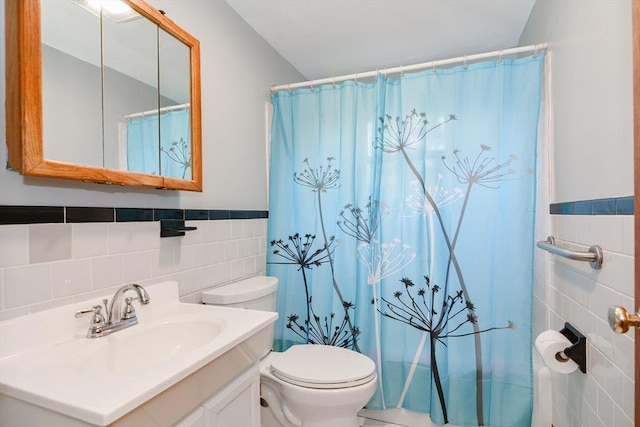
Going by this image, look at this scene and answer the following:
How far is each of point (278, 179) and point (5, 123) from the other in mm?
1333

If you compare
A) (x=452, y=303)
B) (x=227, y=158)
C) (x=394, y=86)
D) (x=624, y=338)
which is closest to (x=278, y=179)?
(x=227, y=158)

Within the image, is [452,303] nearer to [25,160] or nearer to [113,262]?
[113,262]

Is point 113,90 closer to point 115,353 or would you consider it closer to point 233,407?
point 115,353

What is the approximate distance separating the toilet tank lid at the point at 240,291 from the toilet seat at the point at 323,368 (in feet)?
1.13

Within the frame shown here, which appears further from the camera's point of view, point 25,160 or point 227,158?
point 227,158

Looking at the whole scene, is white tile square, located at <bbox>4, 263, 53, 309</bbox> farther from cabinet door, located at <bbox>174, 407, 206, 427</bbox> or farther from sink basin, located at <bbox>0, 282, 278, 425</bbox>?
cabinet door, located at <bbox>174, 407, 206, 427</bbox>

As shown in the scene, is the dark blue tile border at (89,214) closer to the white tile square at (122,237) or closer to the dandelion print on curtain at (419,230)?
the white tile square at (122,237)

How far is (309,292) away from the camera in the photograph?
199cm

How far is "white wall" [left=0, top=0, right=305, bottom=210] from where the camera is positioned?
3.66 ft

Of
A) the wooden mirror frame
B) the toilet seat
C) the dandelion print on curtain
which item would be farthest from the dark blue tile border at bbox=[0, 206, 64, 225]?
the dandelion print on curtain

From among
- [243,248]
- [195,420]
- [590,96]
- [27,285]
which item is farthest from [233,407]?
[590,96]

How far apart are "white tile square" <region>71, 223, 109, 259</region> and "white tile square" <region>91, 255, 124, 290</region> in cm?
3

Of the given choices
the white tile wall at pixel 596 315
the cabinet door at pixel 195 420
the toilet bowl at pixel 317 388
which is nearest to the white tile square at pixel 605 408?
the white tile wall at pixel 596 315

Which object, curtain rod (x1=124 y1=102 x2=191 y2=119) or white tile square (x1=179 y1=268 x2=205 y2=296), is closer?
curtain rod (x1=124 y1=102 x2=191 y2=119)
